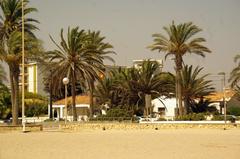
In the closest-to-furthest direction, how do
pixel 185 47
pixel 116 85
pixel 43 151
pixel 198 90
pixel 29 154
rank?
pixel 29 154 → pixel 43 151 → pixel 185 47 → pixel 198 90 → pixel 116 85

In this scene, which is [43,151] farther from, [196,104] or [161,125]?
[196,104]

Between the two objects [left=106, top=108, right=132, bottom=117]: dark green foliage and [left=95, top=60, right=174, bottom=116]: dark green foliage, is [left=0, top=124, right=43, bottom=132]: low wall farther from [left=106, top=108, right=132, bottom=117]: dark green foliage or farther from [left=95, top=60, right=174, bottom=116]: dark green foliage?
[left=95, top=60, right=174, bottom=116]: dark green foliage

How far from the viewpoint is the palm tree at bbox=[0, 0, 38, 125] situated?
1486 inches

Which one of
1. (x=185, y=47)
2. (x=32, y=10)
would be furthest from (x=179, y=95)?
(x=32, y=10)

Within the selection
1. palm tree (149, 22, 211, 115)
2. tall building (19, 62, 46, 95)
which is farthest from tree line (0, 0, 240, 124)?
tall building (19, 62, 46, 95)

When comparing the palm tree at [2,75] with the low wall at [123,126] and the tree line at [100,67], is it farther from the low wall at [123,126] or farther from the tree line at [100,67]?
the low wall at [123,126]

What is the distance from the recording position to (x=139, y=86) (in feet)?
183

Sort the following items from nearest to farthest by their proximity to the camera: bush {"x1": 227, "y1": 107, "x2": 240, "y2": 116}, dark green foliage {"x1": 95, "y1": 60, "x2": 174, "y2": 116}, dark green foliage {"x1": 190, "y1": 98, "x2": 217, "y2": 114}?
dark green foliage {"x1": 95, "y1": 60, "x2": 174, "y2": 116} < dark green foliage {"x1": 190, "y1": 98, "x2": 217, "y2": 114} < bush {"x1": 227, "y1": 107, "x2": 240, "y2": 116}

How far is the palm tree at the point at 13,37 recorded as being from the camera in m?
37.8

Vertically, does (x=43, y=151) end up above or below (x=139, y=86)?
below

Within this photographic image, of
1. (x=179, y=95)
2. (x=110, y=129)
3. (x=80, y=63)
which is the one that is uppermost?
(x=80, y=63)

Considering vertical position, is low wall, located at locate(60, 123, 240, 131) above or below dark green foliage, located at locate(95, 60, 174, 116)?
below

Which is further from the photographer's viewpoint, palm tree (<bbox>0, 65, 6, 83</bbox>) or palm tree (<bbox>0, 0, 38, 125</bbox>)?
palm tree (<bbox>0, 65, 6, 83</bbox>)

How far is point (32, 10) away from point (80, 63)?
9832mm
